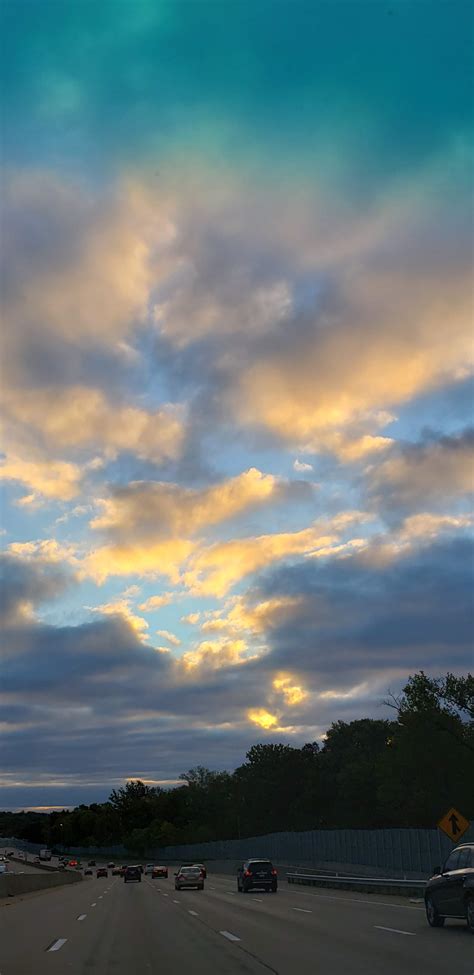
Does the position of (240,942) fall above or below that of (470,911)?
below

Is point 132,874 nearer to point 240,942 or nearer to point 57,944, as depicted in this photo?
point 57,944

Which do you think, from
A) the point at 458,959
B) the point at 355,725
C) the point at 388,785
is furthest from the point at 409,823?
the point at 458,959

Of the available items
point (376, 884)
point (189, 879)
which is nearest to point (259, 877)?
point (376, 884)

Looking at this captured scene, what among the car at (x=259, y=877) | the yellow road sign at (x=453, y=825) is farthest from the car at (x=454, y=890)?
the car at (x=259, y=877)

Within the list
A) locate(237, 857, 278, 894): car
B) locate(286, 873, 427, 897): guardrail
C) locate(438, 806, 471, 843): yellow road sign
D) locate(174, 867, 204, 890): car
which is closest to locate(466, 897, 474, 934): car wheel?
locate(438, 806, 471, 843): yellow road sign

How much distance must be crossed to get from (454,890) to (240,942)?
185 inches

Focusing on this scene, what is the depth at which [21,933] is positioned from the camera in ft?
77.1

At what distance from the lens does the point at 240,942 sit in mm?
19438

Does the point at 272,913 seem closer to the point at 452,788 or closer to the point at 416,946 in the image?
the point at 416,946

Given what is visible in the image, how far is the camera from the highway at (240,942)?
587 inches

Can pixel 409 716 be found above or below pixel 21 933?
above

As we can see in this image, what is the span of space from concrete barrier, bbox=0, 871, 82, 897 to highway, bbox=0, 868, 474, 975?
16312mm

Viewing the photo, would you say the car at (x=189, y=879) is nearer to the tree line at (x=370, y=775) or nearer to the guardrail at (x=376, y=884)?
the guardrail at (x=376, y=884)

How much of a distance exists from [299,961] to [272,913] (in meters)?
14.9
